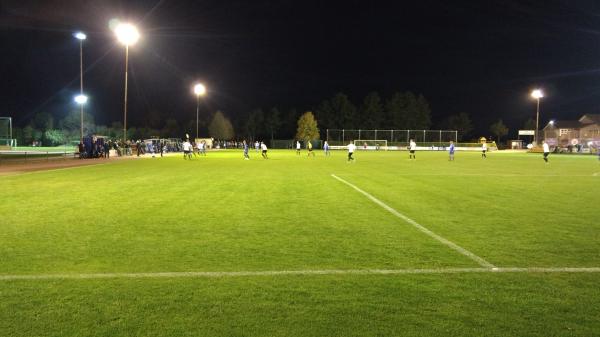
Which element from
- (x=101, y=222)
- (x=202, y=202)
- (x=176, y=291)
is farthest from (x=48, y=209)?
(x=176, y=291)

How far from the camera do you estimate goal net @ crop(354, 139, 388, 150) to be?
77.6m

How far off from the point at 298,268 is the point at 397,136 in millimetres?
83085

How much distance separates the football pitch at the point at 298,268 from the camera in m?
4.14

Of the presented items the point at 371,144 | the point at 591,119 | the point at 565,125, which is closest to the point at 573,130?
the point at 565,125

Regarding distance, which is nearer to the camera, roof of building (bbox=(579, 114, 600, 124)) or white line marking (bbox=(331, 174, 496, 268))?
white line marking (bbox=(331, 174, 496, 268))

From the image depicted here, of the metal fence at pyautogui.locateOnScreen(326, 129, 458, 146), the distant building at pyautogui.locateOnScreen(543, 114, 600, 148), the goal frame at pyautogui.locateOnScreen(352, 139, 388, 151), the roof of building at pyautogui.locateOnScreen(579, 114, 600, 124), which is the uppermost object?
the roof of building at pyautogui.locateOnScreen(579, 114, 600, 124)

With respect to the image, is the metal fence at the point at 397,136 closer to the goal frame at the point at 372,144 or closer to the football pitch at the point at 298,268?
the goal frame at the point at 372,144

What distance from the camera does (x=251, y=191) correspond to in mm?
14617

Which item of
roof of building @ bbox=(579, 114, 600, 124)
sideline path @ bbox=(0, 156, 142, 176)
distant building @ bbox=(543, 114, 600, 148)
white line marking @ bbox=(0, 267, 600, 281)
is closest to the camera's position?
white line marking @ bbox=(0, 267, 600, 281)

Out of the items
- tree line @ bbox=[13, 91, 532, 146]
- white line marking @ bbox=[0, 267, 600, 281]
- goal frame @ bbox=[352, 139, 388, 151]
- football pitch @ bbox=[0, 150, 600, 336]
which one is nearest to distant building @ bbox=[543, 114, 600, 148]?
tree line @ bbox=[13, 91, 532, 146]

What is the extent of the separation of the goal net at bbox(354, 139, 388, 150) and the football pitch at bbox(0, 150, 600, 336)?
65920 millimetres

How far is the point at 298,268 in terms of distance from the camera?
583cm

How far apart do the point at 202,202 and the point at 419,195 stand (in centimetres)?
634

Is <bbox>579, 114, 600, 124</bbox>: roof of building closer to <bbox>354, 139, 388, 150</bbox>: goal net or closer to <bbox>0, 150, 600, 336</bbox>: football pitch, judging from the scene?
<bbox>354, 139, 388, 150</bbox>: goal net
